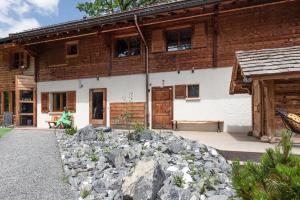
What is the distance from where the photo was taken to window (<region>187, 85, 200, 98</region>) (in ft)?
48.8

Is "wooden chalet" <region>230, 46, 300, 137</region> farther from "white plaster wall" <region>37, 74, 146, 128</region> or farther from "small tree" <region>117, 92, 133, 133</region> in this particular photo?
"small tree" <region>117, 92, 133, 133</region>

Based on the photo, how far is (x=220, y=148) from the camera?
8.10 metres

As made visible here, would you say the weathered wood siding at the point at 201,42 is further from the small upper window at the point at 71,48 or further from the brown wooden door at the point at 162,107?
the brown wooden door at the point at 162,107

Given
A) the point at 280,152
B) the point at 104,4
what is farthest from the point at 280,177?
the point at 104,4

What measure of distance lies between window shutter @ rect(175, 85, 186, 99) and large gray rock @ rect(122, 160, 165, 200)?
28.1ft

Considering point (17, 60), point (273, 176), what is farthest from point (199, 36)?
point (17, 60)

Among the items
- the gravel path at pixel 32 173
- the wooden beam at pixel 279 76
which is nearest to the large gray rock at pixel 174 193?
the gravel path at pixel 32 173

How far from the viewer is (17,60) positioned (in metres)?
21.6

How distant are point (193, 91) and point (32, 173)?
9.21m

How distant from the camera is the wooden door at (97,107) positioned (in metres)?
17.4

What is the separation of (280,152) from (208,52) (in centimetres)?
1246

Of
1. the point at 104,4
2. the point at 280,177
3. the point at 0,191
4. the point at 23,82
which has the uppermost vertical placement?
the point at 104,4

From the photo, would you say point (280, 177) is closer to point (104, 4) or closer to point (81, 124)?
point (81, 124)

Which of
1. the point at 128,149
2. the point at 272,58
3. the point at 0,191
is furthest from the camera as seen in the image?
the point at 272,58
